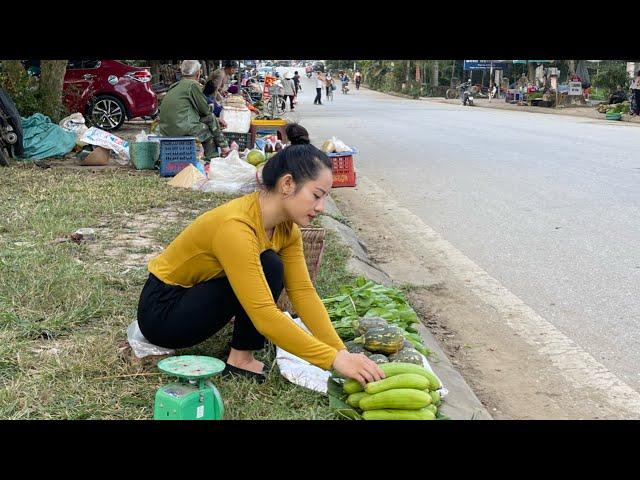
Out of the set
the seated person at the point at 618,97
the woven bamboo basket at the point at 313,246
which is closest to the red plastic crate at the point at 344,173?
the woven bamboo basket at the point at 313,246

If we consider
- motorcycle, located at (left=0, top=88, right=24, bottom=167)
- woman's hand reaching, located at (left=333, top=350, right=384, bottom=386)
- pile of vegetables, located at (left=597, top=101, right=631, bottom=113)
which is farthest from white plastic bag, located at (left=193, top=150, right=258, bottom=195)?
pile of vegetables, located at (left=597, top=101, right=631, bottom=113)

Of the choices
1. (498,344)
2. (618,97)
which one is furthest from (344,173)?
(618,97)

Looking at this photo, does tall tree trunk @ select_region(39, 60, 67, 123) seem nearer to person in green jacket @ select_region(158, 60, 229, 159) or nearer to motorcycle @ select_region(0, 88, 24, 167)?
motorcycle @ select_region(0, 88, 24, 167)

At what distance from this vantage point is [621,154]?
43.5ft

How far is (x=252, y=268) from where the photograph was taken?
3080 mm

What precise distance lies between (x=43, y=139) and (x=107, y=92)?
11.3 ft

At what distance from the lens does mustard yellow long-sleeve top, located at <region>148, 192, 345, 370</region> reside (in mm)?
3021

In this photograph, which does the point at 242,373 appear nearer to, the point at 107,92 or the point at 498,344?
Result: the point at 498,344

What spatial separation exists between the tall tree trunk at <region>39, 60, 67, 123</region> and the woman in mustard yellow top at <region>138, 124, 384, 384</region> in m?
9.90

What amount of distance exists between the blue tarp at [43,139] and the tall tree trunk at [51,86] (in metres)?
1.03

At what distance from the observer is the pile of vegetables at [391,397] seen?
9.91 ft

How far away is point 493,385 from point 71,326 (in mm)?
2402

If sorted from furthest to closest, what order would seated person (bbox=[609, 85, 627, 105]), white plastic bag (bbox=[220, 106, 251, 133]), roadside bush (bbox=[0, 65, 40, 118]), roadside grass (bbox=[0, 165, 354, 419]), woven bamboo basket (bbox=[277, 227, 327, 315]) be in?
1. seated person (bbox=[609, 85, 627, 105])
2. roadside bush (bbox=[0, 65, 40, 118])
3. white plastic bag (bbox=[220, 106, 251, 133])
4. woven bamboo basket (bbox=[277, 227, 327, 315])
5. roadside grass (bbox=[0, 165, 354, 419])

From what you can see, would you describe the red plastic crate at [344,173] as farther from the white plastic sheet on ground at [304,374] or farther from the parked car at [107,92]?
the white plastic sheet on ground at [304,374]
